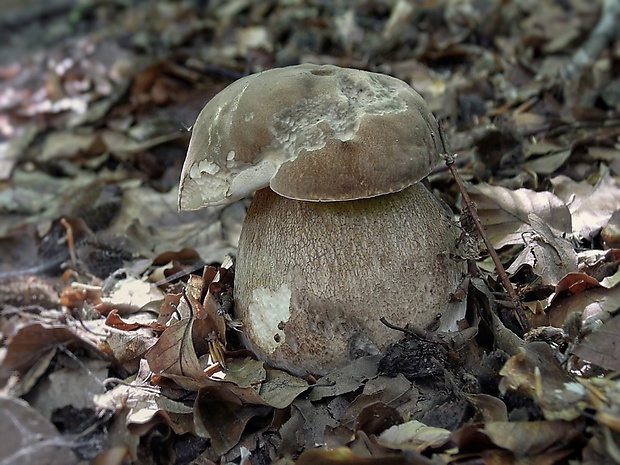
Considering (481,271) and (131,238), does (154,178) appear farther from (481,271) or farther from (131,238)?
(481,271)

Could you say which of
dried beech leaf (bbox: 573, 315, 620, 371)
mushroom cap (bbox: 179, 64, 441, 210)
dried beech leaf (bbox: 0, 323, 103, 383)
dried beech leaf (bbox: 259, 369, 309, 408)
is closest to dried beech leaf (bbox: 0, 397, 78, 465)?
dried beech leaf (bbox: 0, 323, 103, 383)

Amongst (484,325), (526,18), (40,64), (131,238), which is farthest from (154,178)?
(40,64)

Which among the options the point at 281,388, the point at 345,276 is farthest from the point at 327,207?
the point at 281,388

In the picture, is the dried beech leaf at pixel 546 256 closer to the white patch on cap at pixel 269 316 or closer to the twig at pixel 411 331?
the twig at pixel 411 331

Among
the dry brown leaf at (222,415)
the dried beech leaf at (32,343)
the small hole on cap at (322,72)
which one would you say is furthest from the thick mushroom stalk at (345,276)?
the dried beech leaf at (32,343)

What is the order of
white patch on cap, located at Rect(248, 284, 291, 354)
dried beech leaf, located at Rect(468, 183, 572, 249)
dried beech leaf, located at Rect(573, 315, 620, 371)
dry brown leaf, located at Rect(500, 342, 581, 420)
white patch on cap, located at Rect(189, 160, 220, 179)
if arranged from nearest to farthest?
dry brown leaf, located at Rect(500, 342, 581, 420), dried beech leaf, located at Rect(573, 315, 620, 371), white patch on cap, located at Rect(189, 160, 220, 179), white patch on cap, located at Rect(248, 284, 291, 354), dried beech leaf, located at Rect(468, 183, 572, 249)

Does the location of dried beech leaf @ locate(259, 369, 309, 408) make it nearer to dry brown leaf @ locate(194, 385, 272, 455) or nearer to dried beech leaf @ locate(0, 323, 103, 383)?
dry brown leaf @ locate(194, 385, 272, 455)
